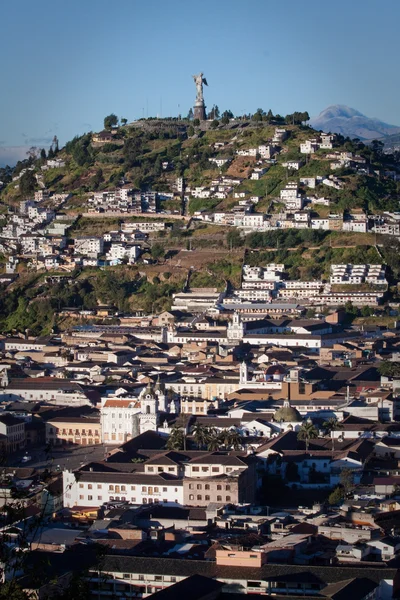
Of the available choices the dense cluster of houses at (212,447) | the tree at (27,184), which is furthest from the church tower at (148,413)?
the tree at (27,184)

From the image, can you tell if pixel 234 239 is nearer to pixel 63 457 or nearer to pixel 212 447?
pixel 63 457

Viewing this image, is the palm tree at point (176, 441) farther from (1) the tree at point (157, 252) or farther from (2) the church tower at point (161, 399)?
(1) the tree at point (157, 252)

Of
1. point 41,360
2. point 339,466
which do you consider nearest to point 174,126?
point 41,360

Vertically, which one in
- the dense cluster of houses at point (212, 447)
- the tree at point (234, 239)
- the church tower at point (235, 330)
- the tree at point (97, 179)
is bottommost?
the dense cluster of houses at point (212, 447)

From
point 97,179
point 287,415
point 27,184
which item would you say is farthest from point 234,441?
point 27,184

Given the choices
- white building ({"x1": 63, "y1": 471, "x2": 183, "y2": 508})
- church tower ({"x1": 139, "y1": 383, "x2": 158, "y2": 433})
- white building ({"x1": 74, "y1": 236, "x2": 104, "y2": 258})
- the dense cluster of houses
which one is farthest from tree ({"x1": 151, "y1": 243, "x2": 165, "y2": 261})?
white building ({"x1": 63, "y1": 471, "x2": 183, "y2": 508})

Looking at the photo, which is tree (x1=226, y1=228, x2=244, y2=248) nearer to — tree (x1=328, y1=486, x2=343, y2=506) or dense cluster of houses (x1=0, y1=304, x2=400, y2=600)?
dense cluster of houses (x1=0, y1=304, x2=400, y2=600)
